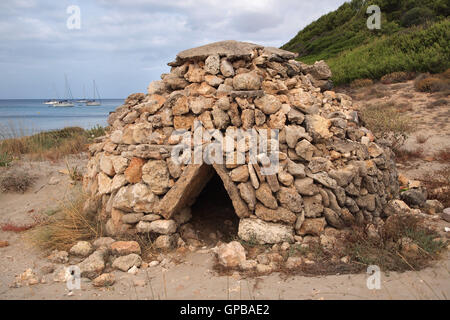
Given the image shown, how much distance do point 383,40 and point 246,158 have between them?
17.6 m

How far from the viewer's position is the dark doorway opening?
5.13m

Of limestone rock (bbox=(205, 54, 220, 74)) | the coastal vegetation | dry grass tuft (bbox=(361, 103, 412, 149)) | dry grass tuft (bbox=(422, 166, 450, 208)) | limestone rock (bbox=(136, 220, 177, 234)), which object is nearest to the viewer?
limestone rock (bbox=(136, 220, 177, 234))

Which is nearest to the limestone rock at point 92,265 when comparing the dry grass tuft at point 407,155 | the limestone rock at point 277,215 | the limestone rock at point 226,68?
the limestone rock at point 277,215

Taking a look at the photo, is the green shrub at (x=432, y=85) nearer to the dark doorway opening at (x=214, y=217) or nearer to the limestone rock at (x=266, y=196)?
the dark doorway opening at (x=214, y=217)

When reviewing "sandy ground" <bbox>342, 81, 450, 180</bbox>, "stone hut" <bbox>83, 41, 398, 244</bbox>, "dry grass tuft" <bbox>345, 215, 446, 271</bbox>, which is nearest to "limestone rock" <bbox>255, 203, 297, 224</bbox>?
"stone hut" <bbox>83, 41, 398, 244</bbox>

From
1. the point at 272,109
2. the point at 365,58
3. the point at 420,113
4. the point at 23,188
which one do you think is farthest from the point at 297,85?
the point at 365,58

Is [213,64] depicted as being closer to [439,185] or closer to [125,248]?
[125,248]

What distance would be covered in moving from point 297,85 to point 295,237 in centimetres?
237

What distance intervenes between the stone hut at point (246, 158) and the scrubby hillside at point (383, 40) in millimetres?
13234

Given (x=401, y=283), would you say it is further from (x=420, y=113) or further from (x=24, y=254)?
(x=420, y=113)

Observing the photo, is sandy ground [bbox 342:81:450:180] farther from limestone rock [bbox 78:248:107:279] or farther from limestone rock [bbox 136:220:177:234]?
limestone rock [bbox 78:248:107:279]

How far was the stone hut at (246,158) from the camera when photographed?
4.50 metres

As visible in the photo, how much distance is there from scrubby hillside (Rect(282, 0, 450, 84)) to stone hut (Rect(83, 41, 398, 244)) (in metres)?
13.2

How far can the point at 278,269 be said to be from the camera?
12.8 feet
